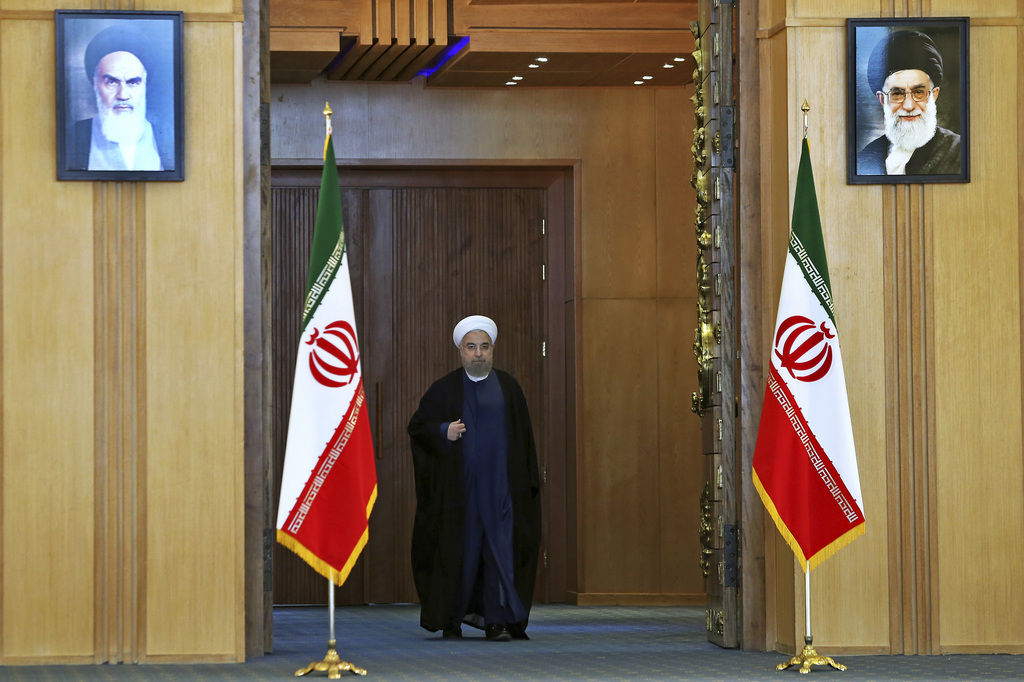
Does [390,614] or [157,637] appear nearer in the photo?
[157,637]

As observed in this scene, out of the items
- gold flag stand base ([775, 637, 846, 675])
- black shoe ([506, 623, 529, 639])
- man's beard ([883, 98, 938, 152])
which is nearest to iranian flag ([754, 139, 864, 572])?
gold flag stand base ([775, 637, 846, 675])

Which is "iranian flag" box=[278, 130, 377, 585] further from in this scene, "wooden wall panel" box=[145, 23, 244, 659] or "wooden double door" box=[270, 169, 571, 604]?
"wooden double door" box=[270, 169, 571, 604]

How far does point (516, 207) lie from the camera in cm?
977

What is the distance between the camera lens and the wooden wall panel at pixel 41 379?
19.2ft

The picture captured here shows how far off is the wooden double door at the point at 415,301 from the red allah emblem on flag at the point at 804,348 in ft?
13.2

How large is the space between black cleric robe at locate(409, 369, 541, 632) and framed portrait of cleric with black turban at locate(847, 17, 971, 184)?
262 centimetres

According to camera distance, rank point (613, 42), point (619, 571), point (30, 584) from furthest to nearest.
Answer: point (619, 571)
point (613, 42)
point (30, 584)

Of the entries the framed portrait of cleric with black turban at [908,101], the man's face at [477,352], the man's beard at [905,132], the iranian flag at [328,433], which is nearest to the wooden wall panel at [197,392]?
the iranian flag at [328,433]

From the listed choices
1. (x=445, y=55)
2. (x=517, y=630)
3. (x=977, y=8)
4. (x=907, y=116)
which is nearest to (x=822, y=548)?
(x=907, y=116)

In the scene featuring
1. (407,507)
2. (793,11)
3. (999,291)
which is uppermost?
(793,11)

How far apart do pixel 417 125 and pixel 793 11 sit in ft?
12.6

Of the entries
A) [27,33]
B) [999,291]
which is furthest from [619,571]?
[27,33]

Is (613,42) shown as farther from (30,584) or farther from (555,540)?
(30,584)

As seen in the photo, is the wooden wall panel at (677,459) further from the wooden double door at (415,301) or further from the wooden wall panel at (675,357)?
the wooden double door at (415,301)
